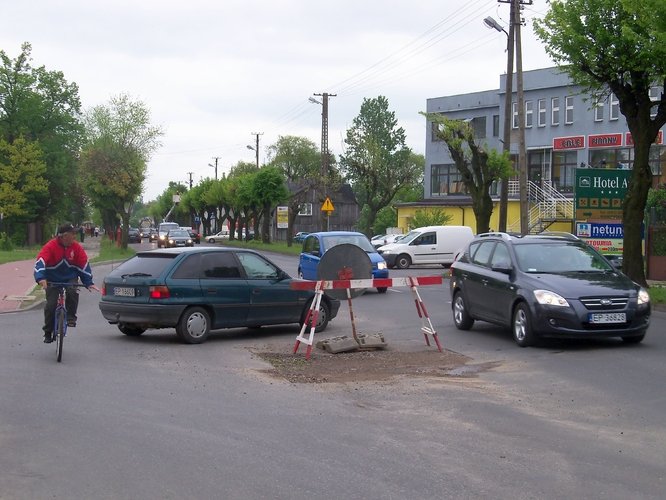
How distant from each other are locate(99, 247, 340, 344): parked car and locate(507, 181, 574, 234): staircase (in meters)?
34.1

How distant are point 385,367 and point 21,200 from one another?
56594mm

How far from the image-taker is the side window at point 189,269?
13295 mm

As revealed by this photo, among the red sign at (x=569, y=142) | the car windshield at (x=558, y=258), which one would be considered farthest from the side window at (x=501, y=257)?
the red sign at (x=569, y=142)

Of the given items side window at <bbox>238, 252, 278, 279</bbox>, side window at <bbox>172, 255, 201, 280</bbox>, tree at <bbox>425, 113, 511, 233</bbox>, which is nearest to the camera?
side window at <bbox>172, 255, 201, 280</bbox>

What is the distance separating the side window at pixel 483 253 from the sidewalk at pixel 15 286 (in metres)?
9.98

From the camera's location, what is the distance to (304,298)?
579 inches

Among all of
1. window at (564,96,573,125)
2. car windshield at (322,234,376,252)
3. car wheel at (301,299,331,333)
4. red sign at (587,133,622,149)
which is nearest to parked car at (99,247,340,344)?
car wheel at (301,299,331,333)

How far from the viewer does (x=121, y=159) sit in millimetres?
57562

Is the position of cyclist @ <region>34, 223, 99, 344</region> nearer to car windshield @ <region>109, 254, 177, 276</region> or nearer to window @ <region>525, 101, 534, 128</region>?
car windshield @ <region>109, 254, 177, 276</region>

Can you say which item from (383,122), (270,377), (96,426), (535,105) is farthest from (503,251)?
(383,122)

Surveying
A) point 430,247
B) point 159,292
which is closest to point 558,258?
point 159,292

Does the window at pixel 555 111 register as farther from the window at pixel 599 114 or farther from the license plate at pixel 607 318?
the license plate at pixel 607 318

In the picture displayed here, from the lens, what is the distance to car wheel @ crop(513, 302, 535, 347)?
1265 centimetres

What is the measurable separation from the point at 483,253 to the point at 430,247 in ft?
76.7
